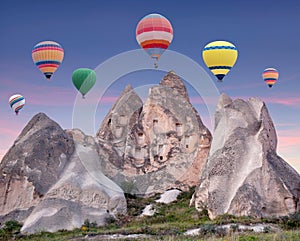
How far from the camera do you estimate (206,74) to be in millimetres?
31219

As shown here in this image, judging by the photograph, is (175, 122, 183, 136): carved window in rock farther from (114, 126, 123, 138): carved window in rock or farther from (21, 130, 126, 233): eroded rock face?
(21, 130, 126, 233): eroded rock face

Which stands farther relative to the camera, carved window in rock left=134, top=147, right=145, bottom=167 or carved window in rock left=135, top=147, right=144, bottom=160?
carved window in rock left=135, top=147, right=144, bottom=160

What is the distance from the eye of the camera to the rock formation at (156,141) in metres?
35.1

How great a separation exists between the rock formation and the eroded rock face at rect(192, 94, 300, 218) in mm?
6306

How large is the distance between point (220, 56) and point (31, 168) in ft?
40.6

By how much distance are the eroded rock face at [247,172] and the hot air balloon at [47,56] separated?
465 inches

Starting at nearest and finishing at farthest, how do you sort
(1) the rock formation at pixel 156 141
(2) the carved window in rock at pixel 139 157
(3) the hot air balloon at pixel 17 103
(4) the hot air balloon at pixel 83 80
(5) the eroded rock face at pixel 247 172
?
(5) the eroded rock face at pixel 247 172
(1) the rock formation at pixel 156 141
(2) the carved window in rock at pixel 139 157
(4) the hot air balloon at pixel 83 80
(3) the hot air balloon at pixel 17 103

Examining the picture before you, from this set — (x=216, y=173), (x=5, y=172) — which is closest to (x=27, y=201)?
(x=5, y=172)

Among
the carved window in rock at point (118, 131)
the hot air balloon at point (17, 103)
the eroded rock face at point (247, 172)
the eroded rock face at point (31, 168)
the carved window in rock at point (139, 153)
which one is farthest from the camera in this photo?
the hot air balloon at point (17, 103)

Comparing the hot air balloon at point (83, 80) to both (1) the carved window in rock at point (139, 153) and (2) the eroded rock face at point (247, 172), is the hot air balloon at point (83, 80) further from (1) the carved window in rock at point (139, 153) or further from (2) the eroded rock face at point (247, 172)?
(2) the eroded rock face at point (247, 172)

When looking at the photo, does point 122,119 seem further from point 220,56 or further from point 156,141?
point 220,56

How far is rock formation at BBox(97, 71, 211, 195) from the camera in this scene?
115ft

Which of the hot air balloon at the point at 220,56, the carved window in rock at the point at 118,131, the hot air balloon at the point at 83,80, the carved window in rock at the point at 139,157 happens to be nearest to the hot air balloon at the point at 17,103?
the hot air balloon at the point at 83,80

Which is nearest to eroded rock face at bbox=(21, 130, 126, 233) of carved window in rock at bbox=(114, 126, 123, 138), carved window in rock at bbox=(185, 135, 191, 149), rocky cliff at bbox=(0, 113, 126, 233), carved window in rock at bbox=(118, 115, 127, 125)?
rocky cliff at bbox=(0, 113, 126, 233)
